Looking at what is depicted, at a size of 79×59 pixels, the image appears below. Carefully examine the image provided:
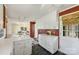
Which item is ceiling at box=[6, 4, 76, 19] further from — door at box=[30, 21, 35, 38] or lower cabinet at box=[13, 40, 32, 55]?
lower cabinet at box=[13, 40, 32, 55]

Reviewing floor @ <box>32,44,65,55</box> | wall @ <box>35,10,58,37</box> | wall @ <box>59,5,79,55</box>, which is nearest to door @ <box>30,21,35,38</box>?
wall @ <box>35,10,58,37</box>

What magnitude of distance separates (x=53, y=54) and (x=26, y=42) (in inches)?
18.2

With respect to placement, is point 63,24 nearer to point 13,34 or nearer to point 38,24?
point 38,24

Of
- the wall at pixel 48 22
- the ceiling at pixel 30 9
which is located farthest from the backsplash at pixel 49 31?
the ceiling at pixel 30 9

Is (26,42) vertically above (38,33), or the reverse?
(38,33)

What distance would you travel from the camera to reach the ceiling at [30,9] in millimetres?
1749

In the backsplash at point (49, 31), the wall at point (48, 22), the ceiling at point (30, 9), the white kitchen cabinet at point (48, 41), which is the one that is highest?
the ceiling at point (30, 9)

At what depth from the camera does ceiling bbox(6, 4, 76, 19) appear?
5.74ft

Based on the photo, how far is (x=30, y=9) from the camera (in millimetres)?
1833

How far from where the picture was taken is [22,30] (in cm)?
184

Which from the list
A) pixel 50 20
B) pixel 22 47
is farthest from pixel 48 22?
pixel 22 47

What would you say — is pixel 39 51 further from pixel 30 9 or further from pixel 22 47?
pixel 30 9

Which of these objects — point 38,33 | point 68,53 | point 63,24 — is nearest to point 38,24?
point 38,33

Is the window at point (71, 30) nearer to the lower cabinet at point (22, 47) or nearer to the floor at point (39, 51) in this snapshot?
the floor at point (39, 51)
